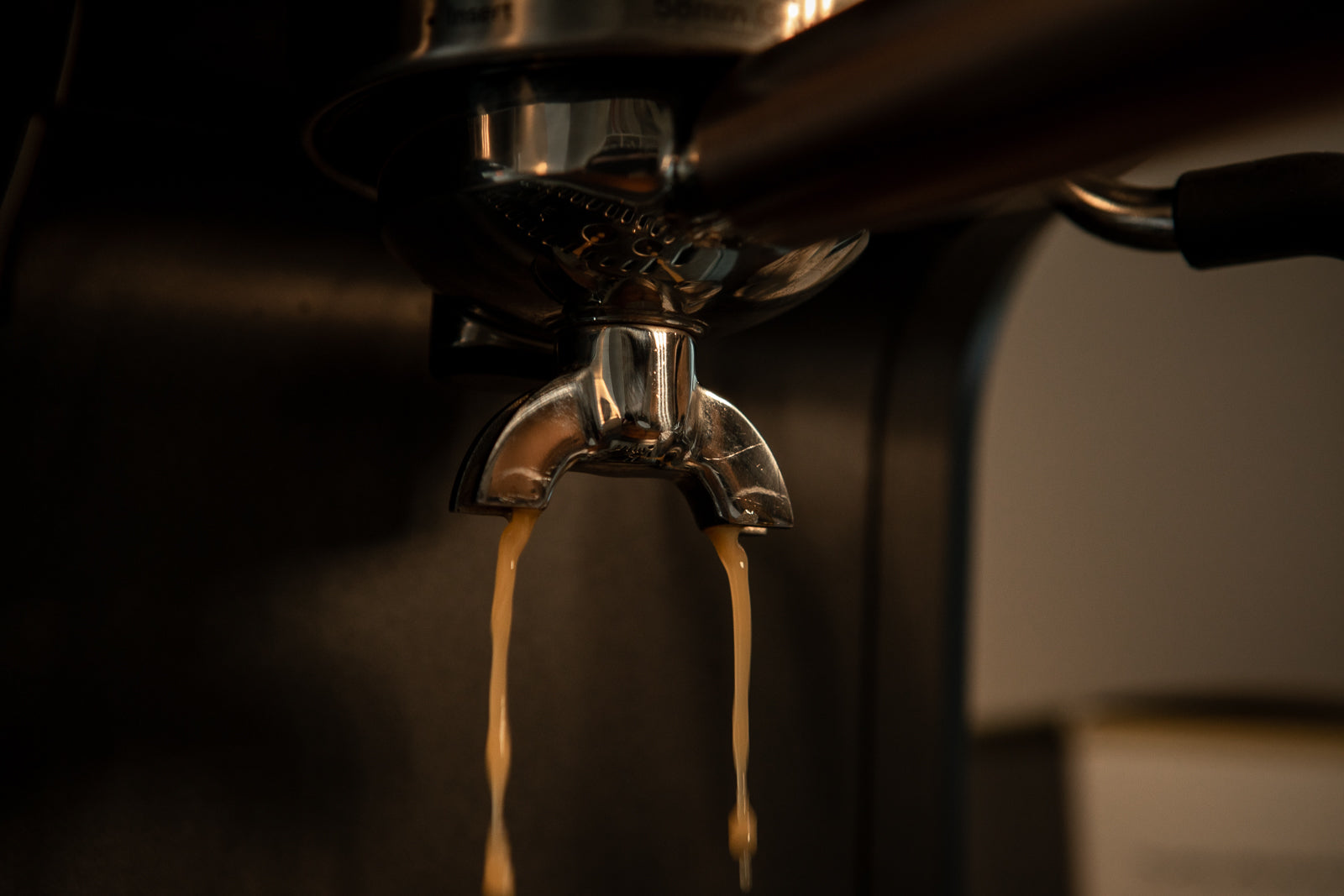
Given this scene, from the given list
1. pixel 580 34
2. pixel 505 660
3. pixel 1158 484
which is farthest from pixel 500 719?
pixel 1158 484

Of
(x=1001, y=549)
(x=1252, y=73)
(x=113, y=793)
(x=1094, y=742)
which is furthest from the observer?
(x=1001, y=549)

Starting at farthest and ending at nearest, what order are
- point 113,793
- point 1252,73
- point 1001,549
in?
point 1001,549 < point 113,793 < point 1252,73

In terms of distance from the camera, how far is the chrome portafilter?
0.16 meters

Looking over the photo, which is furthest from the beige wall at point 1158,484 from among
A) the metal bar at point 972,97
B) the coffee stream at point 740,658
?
the metal bar at point 972,97

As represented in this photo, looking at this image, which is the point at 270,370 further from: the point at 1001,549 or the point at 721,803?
the point at 1001,549

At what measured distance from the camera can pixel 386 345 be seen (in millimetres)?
286

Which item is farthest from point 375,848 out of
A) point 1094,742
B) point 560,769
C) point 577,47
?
point 1094,742

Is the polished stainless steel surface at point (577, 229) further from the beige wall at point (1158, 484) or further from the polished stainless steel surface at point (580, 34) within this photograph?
the beige wall at point (1158, 484)

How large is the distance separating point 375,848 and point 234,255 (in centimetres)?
15

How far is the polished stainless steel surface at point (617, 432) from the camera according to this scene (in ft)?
0.60

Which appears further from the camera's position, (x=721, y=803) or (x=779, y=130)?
(x=721, y=803)

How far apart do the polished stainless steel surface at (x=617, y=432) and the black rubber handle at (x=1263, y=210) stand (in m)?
0.09

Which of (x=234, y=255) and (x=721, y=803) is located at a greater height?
(x=234, y=255)

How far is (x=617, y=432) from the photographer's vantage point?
187 millimetres
